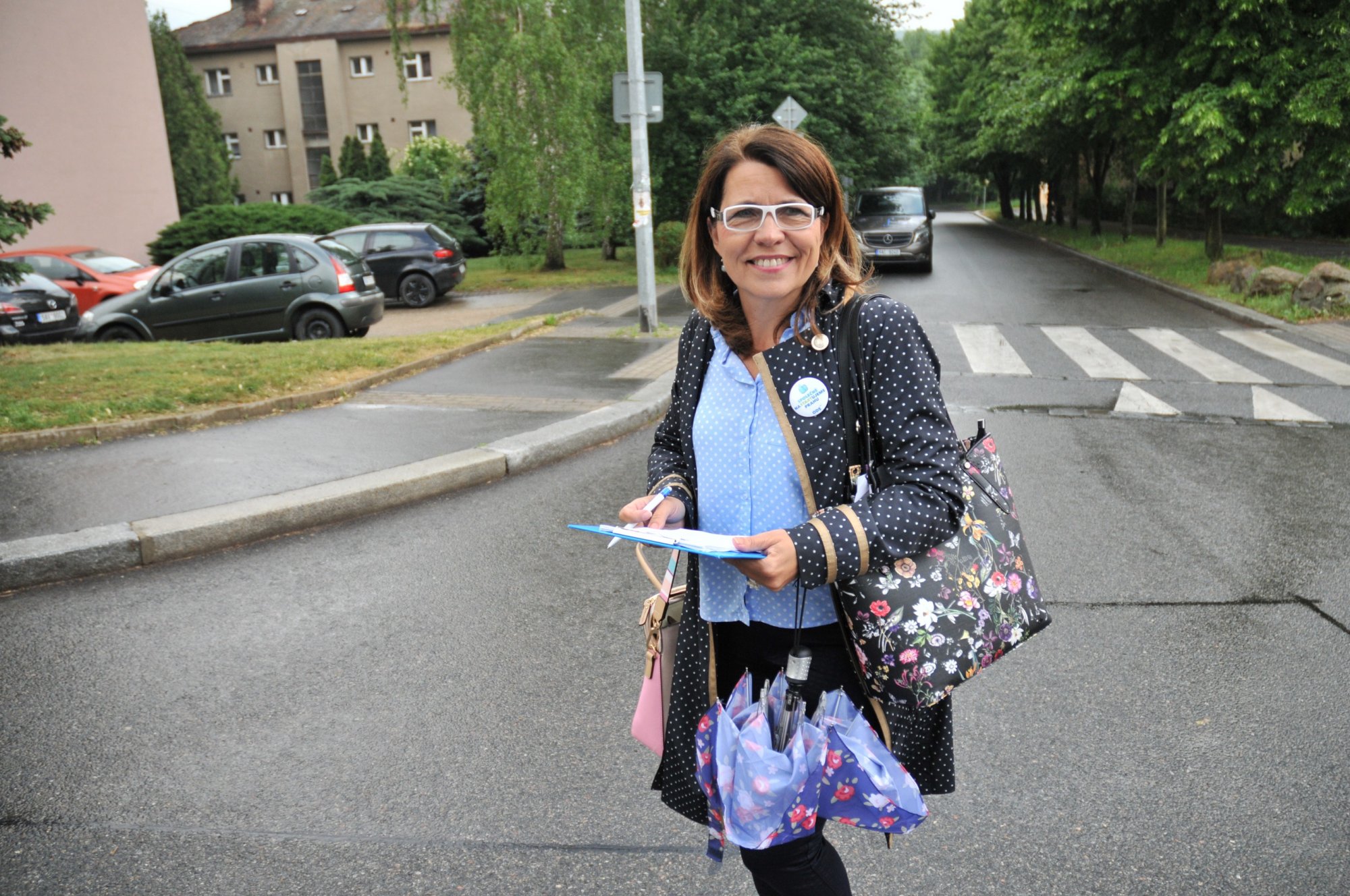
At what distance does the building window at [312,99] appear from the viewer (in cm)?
4756

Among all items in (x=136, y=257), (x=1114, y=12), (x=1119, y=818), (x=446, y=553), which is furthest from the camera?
(x=136, y=257)

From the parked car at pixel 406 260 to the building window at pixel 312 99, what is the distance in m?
31.1

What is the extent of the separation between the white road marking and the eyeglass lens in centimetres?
776

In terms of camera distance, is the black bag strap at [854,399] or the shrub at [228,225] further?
the shrub at [228,225]

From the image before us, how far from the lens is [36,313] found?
1600 centimetres

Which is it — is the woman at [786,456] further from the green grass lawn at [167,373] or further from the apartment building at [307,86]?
the apartment building at [307,86]

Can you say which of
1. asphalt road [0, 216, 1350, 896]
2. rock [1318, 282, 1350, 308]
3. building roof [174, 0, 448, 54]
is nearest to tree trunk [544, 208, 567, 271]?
rock [1318, 282, 1350, 308]

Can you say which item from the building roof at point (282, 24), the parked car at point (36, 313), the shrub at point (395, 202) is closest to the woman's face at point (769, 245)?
the parked car at point (36, 313)

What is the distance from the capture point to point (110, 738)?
356cm

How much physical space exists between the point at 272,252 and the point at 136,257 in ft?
53.3

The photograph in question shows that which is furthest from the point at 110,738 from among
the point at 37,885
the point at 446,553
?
the point at 446,553

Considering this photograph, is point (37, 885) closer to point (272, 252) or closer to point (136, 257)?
point (272, 252)

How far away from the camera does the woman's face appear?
6.29 feet

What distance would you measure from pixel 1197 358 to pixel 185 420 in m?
10.5
